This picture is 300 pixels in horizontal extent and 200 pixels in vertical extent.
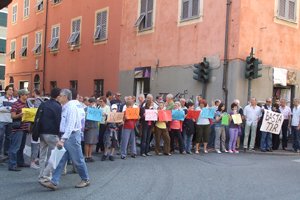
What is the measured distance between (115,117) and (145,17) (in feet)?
33.9

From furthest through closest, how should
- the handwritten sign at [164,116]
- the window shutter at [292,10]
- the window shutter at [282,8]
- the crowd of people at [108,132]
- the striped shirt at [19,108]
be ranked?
the window shutter at [292,10]
the window shutter at [282,8]
the handwritten sign at [164,116]
the striped shirt at [19,108]
the crowd of people at [108,132]

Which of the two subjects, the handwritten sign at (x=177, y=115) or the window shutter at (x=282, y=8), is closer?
the handwritten sign at (x=177, y=115)

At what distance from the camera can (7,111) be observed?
1037 cm

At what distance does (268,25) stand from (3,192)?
→ 13355mm

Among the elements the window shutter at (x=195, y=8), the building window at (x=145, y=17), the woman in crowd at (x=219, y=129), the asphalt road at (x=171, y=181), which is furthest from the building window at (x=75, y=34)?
the asphalt road at (x=171, y=181)

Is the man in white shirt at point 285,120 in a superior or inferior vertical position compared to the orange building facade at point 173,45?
inferior

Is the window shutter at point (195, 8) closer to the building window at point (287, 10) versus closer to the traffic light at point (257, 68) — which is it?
the building window at point (287, 10)

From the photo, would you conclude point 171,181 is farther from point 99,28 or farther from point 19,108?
point 99,28

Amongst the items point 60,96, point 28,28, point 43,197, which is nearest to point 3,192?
point 43,197

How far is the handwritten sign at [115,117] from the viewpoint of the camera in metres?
12.2

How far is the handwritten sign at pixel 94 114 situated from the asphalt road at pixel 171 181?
1160mm

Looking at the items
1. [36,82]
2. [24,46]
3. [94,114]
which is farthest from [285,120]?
[24,46]

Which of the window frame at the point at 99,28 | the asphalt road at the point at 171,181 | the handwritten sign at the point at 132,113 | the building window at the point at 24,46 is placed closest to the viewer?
the asphalt road at the point at 171,181

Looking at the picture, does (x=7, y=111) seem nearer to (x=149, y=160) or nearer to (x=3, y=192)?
(x=3, y=192)
